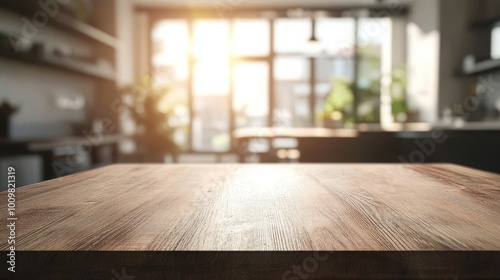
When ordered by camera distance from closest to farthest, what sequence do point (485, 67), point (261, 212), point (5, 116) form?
1. point (261, 212)
2. point (5, 116)
3. point (485, 67)

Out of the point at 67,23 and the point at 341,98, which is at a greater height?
the point at 67,23

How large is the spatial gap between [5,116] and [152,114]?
3297 millimetres

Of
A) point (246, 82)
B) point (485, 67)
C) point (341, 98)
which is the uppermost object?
point (246, 82)

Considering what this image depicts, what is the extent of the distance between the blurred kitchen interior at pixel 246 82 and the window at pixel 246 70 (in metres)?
0.02

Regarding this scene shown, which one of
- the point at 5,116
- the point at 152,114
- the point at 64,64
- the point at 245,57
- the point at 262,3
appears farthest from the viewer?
the point at 245,57

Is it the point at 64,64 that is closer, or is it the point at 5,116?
the point at 5,116

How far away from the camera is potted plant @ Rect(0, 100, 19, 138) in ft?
12.6

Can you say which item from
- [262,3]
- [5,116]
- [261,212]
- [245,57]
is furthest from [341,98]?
[261,212]

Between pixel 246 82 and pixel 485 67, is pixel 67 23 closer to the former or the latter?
pixel 246 82

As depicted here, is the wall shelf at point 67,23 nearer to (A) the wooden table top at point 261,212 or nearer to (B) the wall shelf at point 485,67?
(A) the wooden table top at point 261,212

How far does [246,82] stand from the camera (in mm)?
8492
